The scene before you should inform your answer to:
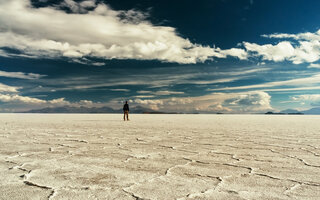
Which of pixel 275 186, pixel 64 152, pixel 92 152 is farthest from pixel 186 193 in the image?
pixel 64 152

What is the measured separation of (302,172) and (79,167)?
93.8 inches

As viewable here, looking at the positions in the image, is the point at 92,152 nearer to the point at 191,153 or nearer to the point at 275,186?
the point at 191,153

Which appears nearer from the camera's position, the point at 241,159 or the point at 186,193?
the point at 186,193

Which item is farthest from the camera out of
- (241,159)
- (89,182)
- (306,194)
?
(241,159)

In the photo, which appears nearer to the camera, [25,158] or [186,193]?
[186,193]

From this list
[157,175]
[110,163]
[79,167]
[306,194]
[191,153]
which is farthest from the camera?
[191,153]

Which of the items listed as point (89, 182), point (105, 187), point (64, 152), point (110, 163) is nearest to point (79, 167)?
point (110, 163)

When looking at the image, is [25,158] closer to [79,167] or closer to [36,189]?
[79,167]

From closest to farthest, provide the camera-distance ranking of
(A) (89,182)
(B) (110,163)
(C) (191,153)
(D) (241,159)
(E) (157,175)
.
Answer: (A) (89,182), (E) (157,175), (B) (110,163), (D) (241,159), (C) (191,153)

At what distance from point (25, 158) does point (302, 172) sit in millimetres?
3316

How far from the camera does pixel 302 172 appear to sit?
2631 millimetres

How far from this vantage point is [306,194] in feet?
6.47

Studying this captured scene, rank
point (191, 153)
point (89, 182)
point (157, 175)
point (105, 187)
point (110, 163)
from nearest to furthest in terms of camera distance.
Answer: point (105, 187) < point (89, 182) < point (157, 175) < point (110, 163) < point (191, 153)

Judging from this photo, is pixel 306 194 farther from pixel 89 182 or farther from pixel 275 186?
pixel 89 182
